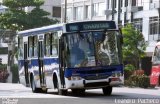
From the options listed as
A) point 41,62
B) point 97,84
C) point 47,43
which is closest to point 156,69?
point 41,62

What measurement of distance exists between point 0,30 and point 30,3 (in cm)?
523

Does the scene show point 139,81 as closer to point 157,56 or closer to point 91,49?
point 157,56

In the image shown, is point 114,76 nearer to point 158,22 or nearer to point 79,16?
point 158,22

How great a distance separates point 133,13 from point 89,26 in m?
39.3

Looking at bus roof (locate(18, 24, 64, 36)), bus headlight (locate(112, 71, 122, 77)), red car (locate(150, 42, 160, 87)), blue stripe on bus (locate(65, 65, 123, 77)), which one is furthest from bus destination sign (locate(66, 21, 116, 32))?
red car (locate(150, 42, 160, 87))

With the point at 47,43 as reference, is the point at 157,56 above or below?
below

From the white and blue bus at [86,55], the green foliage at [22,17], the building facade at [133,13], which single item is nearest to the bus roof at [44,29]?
the white and blue bus at [86,55]

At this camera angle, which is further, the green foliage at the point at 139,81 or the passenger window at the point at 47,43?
the green foliage at the point at 139,81

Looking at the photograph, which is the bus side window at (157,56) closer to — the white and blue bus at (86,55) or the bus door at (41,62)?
the bus door at (41,62)

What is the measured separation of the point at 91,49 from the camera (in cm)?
2352

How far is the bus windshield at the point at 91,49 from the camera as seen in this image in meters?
23.4

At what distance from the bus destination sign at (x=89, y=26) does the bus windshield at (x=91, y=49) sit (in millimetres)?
227

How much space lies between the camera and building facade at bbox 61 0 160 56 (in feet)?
194

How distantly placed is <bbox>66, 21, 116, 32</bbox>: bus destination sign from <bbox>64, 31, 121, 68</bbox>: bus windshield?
0.75 ft
